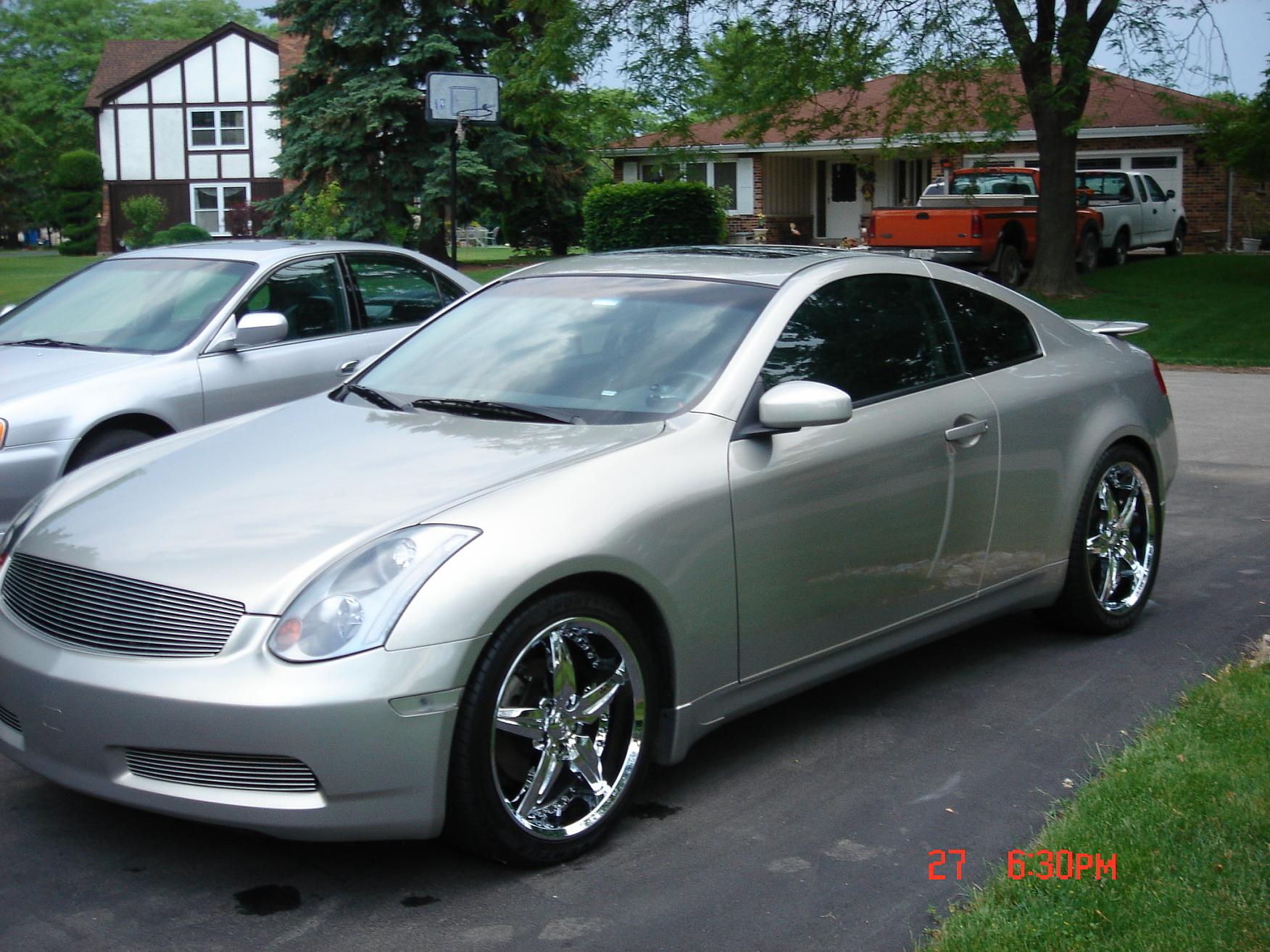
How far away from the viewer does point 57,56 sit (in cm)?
8269

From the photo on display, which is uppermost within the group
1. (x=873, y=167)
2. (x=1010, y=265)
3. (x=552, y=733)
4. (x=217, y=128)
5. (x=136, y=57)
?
(x=136, y=57)

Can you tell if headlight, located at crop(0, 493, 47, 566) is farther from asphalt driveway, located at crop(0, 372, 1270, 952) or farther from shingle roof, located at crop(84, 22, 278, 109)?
shingle roof, located at crop(84, 22, 278, 109)

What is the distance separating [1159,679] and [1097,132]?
30.3 meters

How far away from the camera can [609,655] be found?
154 inches

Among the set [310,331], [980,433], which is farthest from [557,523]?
[310,331]

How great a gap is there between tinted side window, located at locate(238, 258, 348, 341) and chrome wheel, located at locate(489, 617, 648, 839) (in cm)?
481

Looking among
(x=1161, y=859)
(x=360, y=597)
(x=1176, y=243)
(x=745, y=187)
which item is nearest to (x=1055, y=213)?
(x=1176, y=243)

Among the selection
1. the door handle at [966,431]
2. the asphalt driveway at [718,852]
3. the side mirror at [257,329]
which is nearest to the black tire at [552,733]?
the asphalt driveway at [718,852]

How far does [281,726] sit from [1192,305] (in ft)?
66.0

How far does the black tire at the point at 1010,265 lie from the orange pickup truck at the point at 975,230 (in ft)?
0.04

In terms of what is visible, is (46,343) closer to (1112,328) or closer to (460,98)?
(1112,328)

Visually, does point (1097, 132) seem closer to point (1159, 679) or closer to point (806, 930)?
point (1159, 679)

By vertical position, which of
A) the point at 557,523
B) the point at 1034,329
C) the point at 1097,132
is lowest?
the point at 557,523
